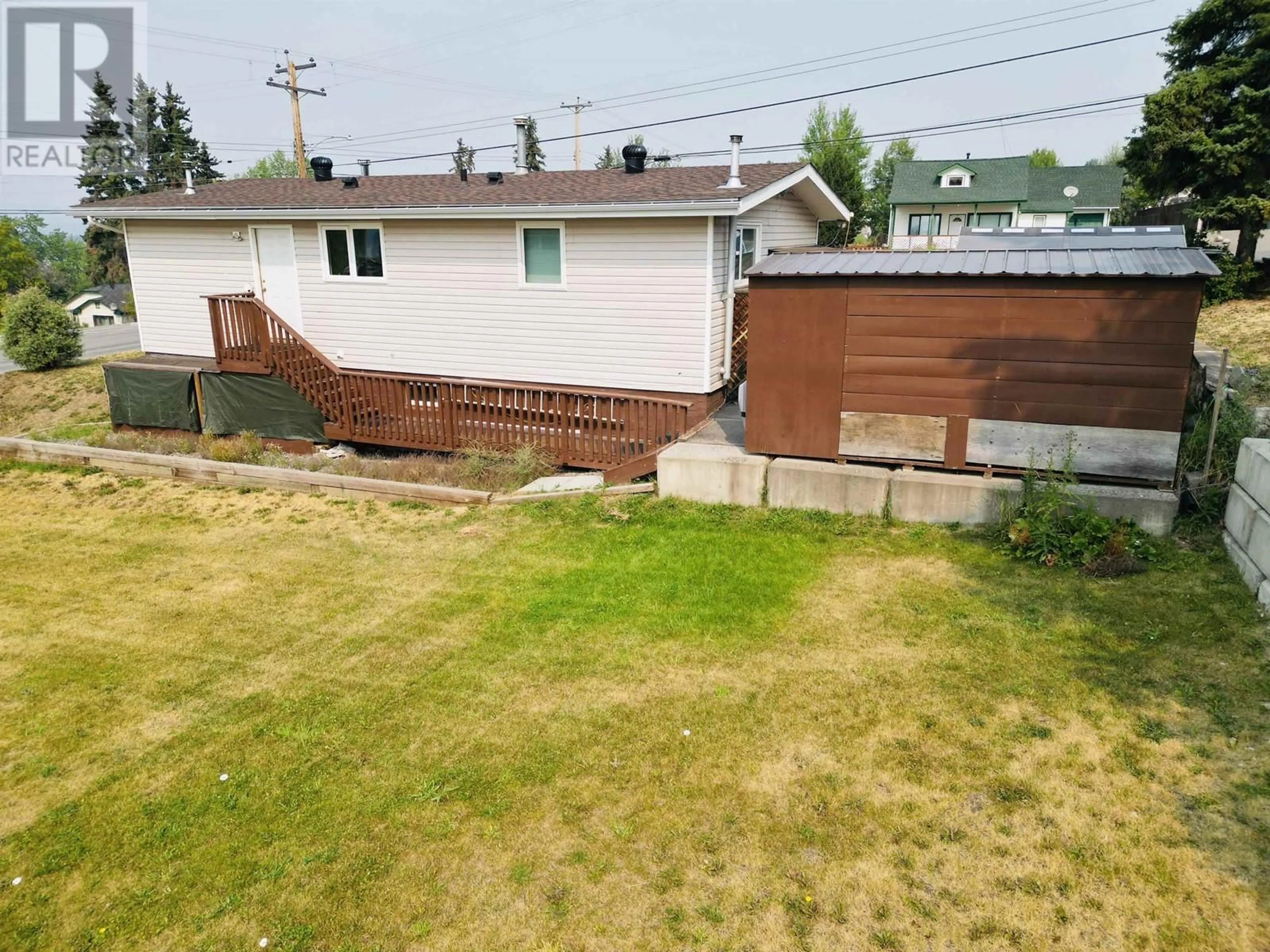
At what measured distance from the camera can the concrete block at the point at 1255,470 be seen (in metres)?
5.57

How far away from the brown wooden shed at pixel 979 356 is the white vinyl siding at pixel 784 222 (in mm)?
3995

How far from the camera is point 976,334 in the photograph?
7363 millimetres

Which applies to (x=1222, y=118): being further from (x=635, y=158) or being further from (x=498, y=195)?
(x=498, y=195)

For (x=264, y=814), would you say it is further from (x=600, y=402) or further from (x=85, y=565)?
(x=600, y=402)

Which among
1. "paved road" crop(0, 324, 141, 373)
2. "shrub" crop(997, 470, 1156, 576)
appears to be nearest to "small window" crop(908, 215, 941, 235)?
"paved road" crop(0, 324, 141, 373)

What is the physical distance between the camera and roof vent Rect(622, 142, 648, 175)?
12.4 meters

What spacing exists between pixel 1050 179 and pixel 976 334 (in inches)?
1900

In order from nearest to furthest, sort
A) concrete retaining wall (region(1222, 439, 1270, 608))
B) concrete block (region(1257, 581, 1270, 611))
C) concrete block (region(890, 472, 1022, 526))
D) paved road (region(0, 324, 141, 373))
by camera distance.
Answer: concrete block (region(1257, 581, 1270, 611))
concrete retaining wall (region(1222, 439, 1270, 608))
concrete block (region(890, 472, 1022, 526))
paved road (region(0, 324, 141, 373))

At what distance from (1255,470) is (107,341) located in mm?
29798

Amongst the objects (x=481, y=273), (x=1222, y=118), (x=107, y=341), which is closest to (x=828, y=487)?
(x=481, y=273)

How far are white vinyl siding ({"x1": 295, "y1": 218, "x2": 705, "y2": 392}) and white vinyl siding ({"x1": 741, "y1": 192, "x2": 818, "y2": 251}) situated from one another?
1.80m

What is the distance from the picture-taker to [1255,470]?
5828mm

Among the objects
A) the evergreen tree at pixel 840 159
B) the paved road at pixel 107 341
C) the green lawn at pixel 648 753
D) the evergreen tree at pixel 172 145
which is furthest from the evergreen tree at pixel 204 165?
the green lawn at pixel 648 753

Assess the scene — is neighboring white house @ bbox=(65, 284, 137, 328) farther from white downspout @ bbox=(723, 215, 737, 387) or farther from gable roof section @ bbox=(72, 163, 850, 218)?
white downspout @ bbox=(723, 215, 737, 387)
